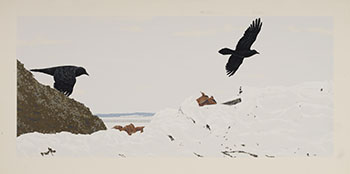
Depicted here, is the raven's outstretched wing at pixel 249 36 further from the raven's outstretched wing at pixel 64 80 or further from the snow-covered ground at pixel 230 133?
the raven's outstretched wing at pixel 64 80

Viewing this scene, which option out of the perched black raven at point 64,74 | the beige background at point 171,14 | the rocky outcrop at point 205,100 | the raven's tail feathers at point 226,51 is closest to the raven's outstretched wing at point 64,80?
the perched black raven at point 64,74

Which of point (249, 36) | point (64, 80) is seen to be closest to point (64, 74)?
point (64, 80)

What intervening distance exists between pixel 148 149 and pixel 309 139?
2.82ft

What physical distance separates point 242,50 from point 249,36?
0.28 ft

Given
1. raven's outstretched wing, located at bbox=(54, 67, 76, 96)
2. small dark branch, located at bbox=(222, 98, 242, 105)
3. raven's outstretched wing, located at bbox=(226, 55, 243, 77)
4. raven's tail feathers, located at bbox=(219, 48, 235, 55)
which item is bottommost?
small dark branch, located at bbox=(222, 98, 242, 105)

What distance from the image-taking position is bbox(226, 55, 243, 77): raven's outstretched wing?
7.50ft

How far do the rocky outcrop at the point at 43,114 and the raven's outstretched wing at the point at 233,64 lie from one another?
733mm

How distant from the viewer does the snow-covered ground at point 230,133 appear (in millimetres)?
2270

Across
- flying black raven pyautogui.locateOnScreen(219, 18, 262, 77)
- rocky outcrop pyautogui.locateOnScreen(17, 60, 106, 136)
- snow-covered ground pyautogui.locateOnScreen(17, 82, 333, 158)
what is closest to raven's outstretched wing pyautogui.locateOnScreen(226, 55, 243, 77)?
flying black raven pyautogui.locateOnScreen(219, 18, 262, 77)

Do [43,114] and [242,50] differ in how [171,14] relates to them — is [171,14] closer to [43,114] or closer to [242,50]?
[242,50]

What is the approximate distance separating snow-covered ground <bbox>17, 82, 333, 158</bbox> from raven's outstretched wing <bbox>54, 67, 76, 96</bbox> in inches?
9.5

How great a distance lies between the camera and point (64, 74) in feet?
7.52

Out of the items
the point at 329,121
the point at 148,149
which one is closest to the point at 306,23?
the point at 329,121

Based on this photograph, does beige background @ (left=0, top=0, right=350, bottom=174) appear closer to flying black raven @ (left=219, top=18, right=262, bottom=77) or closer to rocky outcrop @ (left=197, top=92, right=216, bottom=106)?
flying black raven @ (left=219, top=18, right=262, bottom=77)
